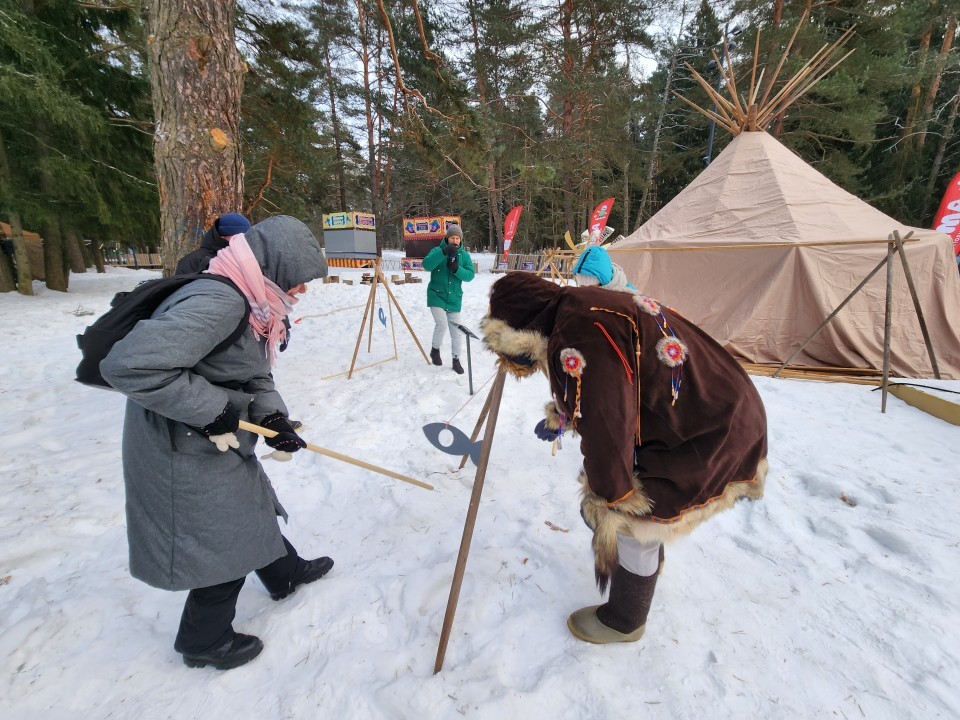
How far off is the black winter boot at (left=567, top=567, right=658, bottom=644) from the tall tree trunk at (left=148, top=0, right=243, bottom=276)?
4.11 m

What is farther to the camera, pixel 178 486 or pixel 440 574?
pixel 440 574

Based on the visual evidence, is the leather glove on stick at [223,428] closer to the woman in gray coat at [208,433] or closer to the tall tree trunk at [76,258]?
the woman in gray coat at [208,433]

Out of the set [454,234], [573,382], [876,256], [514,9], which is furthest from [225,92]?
[514,9]

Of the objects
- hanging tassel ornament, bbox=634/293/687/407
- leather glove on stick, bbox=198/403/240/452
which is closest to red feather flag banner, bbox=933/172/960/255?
hanging tassel ornament, bbox=634/293/687/407

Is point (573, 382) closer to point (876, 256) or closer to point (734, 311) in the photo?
point (734, 311)

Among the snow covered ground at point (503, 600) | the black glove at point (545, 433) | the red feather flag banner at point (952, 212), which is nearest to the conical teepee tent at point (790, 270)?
the snow covered ground at point (503, 600)

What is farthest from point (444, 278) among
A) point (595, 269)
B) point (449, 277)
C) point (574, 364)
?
point (574, 364)

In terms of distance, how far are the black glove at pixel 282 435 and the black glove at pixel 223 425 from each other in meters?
0.25

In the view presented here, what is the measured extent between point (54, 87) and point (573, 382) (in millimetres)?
9998

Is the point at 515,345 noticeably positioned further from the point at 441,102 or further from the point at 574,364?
the point at 441,102

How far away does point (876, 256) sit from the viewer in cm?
543

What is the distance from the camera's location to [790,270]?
5.70 meters

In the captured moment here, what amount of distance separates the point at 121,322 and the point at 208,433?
42cm

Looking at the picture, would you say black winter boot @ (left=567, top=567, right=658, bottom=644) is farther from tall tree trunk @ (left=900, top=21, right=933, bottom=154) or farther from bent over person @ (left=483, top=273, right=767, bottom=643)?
tall tree trunk @ (left=900, top=21, right=933, bottom=154)
